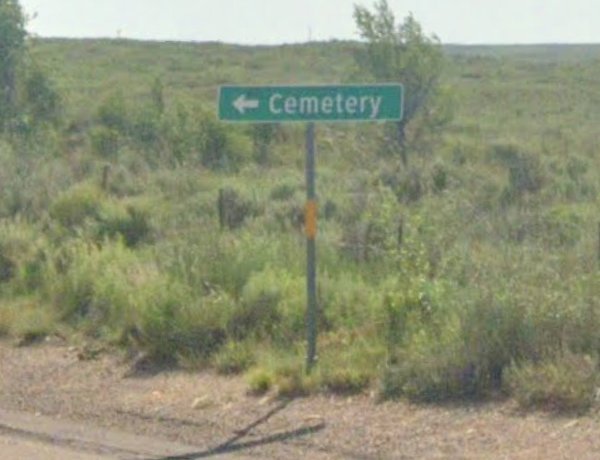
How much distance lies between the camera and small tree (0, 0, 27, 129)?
28531 millimetres

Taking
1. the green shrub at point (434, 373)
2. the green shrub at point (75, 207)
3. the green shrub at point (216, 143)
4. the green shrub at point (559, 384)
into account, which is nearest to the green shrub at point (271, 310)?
the green shrub at point (434, 373)

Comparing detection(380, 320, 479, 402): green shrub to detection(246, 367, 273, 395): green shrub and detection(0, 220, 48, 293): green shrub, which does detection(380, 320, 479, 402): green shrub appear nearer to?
detection(246, 367, 273, 395): green shrub

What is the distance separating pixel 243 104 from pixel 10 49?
19430 mm

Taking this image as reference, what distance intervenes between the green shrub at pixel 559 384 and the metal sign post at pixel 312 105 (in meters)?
1.75

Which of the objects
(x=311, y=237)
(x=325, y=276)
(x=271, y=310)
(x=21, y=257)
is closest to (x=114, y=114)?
(x=21, y=257)

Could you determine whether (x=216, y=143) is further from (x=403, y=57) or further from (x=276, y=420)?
(x=276, y=420)

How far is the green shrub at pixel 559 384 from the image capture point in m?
9.16

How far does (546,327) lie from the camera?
9.79 m

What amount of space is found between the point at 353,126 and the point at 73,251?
739 inches

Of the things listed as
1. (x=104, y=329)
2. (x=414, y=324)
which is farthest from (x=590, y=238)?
(x=104, y=329)

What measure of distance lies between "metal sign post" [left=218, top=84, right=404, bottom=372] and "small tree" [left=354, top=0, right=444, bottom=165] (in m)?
22.0

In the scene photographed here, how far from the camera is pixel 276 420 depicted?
968cm

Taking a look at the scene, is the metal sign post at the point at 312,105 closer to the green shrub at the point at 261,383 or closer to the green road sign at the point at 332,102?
the green road sign at the point at 332,102

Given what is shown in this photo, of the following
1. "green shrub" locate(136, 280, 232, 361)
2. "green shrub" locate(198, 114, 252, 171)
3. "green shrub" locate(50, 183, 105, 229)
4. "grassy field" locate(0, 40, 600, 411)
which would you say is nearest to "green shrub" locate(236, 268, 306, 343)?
"grassy field" locate(0, 40, 600, 411)
